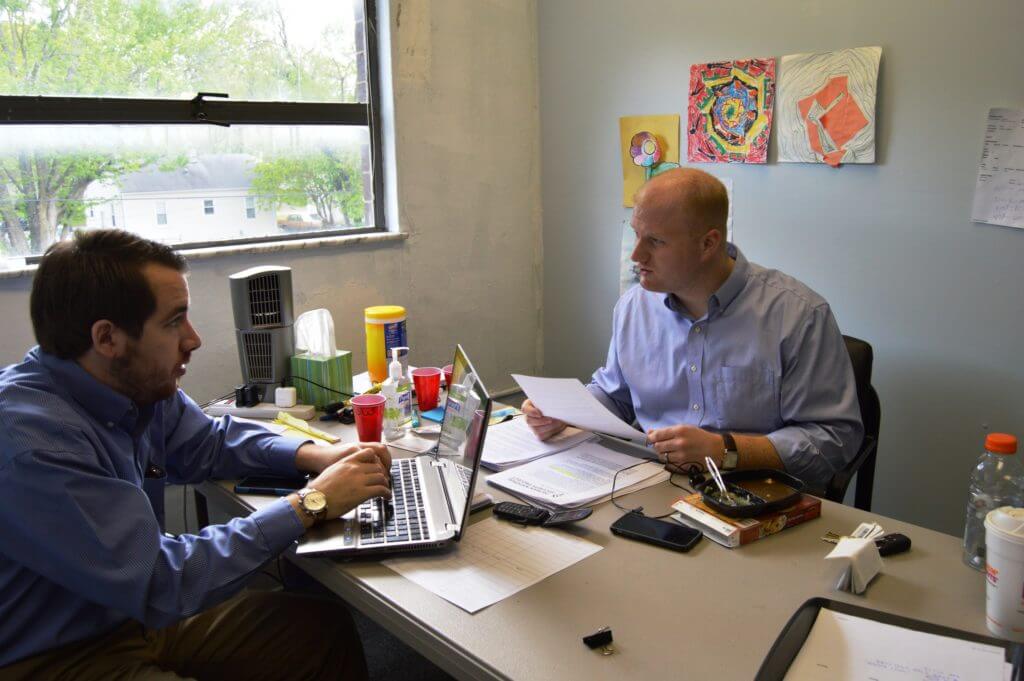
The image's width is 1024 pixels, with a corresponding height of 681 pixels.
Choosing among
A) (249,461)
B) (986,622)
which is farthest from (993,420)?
(249,461)

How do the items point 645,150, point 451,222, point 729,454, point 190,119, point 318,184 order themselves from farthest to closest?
point 451,222, point 645,150, point 318,184, point 190,119, point 729,454

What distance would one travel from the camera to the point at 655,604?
1.25m

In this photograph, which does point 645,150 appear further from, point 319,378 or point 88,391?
point 88,391

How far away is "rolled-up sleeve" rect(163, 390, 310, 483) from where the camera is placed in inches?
70.7

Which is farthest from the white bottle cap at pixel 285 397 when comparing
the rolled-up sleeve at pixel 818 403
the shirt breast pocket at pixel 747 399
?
the rolled-up sleeve at pixel 818 403

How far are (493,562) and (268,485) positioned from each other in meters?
0.62

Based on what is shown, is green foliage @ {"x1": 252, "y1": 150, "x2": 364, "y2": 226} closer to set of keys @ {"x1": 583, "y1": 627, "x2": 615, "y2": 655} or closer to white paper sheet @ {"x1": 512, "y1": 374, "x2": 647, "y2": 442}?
white paper sheet @ {"x1": 512, "y1": 374, "x2": 647, "y2": 442}

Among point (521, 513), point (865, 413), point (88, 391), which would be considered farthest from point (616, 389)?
point (88, 391)

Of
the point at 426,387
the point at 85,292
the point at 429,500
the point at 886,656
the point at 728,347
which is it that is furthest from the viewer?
the point at 426,387

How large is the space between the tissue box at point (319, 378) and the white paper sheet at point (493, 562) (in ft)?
2.89

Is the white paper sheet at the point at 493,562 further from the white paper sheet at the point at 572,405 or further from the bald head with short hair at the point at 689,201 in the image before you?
the bald head with short hair at the point at 689,201

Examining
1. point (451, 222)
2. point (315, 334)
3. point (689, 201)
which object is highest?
point (689, 201)

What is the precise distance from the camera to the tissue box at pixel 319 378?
2.26 metres

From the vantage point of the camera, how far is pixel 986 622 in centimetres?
118
